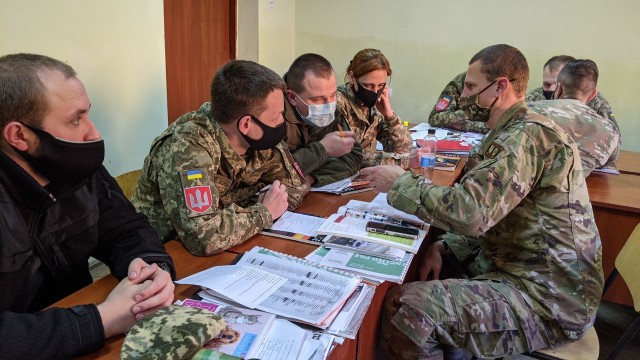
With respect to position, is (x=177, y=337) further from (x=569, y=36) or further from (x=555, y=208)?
(x=569, y=36)

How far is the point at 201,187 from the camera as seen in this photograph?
5.16ft

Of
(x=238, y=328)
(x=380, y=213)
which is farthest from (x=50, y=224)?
(x=380, y=213)

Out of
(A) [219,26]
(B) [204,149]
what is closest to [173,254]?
(B) [204,149]

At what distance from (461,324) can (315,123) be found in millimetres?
1229

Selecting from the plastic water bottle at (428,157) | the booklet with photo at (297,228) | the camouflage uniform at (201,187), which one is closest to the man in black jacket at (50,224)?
the camouflage uniform at (201,187)

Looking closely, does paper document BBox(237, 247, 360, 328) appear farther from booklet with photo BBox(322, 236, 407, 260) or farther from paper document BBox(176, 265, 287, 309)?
booklet with photo BBox(322, 236, 407, 260)

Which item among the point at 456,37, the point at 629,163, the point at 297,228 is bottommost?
the point at 629,163

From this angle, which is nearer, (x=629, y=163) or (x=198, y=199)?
(x=198, y=199)

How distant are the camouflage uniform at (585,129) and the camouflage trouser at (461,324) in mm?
1711

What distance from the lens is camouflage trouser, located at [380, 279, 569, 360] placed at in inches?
62.4

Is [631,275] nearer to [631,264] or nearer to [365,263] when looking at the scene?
[631,264]

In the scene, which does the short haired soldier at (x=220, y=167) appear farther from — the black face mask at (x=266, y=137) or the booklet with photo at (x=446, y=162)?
the booklet with photo at (x=446, y=162)

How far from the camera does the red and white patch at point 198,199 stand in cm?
155

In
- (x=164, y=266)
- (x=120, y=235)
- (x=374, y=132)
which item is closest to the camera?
(x=164, y=266)
